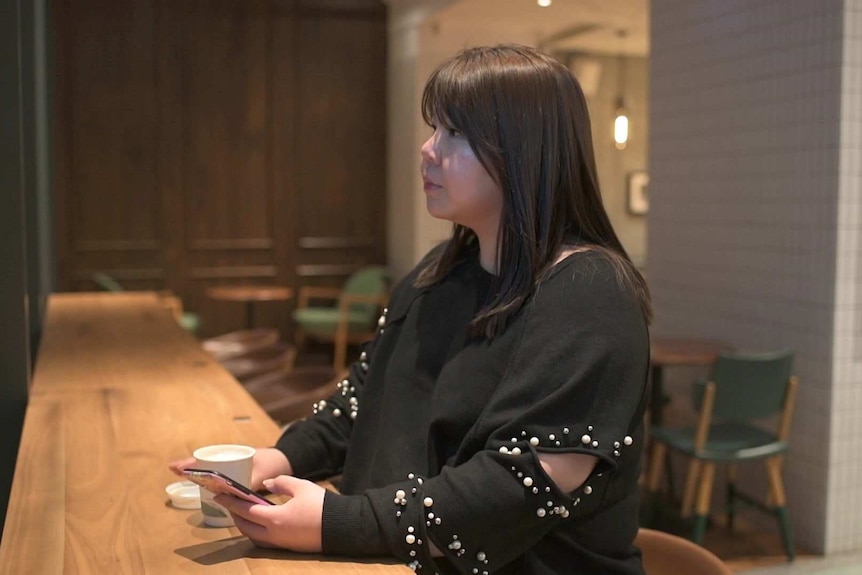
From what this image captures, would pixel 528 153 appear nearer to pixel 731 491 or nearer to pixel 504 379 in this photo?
pixel 504 379

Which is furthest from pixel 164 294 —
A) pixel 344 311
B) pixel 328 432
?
pixel 328 432

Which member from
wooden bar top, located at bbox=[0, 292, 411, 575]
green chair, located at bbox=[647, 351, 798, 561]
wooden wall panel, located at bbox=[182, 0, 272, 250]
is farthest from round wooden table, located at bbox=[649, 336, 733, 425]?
wooden wall panel, located at bbox=[182, 0, 272, 250]

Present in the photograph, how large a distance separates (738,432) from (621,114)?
17.0 ft

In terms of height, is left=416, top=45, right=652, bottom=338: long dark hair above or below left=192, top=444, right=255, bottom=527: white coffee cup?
above

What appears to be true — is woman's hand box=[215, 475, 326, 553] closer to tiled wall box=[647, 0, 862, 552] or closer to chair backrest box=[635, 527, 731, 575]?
chair backrest box=[635, 527, 731, 575]

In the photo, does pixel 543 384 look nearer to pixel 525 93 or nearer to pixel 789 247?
pixel 525 93

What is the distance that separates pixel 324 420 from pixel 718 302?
10.8ft

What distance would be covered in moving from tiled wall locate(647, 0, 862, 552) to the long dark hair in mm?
2789

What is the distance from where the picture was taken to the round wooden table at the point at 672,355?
4.05 metres

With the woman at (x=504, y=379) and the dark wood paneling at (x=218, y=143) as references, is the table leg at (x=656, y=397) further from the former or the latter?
the dark wood paneling at (x=218, y=143)

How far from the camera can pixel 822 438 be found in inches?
155

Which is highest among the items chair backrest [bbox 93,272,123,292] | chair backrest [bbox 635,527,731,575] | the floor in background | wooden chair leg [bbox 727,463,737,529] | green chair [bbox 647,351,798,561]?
chair backrest [bbox 635,527,731,575]

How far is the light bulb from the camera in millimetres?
8305

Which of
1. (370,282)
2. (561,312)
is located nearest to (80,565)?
(561,312)
